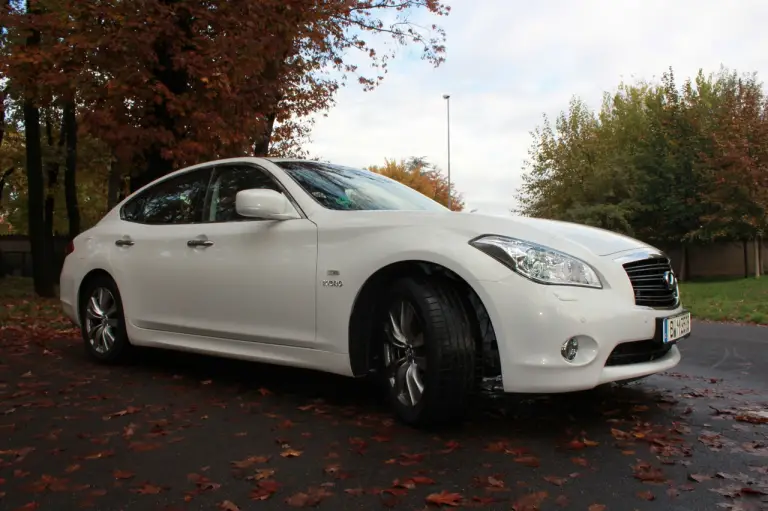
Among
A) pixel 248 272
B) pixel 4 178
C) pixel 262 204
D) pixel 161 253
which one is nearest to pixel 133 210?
pixel 161 253

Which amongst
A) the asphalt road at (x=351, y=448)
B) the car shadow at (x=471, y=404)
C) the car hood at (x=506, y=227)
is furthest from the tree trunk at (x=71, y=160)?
Answer: the car hood at (x=506, y=227)

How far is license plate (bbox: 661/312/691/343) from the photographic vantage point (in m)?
3.96

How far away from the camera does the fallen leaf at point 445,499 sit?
288 centimetres

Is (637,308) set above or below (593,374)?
above

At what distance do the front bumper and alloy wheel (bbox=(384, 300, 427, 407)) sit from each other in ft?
1.52

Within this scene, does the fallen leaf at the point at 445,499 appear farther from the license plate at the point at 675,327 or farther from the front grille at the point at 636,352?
the license plate at the point at 675,327

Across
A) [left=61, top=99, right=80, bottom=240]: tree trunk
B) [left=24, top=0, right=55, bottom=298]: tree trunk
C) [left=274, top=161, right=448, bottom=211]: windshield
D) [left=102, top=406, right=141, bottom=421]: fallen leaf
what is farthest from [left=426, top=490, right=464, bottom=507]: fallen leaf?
[left=61, top=99, right=80, bottom=240]: tree trunk

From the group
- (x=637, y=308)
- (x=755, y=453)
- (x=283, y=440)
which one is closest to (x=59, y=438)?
(x=283, y=440)

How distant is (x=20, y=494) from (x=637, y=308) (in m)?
3.12

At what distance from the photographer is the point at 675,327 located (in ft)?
13.4

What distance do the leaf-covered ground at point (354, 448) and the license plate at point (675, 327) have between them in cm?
50

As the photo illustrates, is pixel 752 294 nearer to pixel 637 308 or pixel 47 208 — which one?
pixel 637 308

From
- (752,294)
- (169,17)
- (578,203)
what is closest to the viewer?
(169,17)

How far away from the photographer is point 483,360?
385 cm
